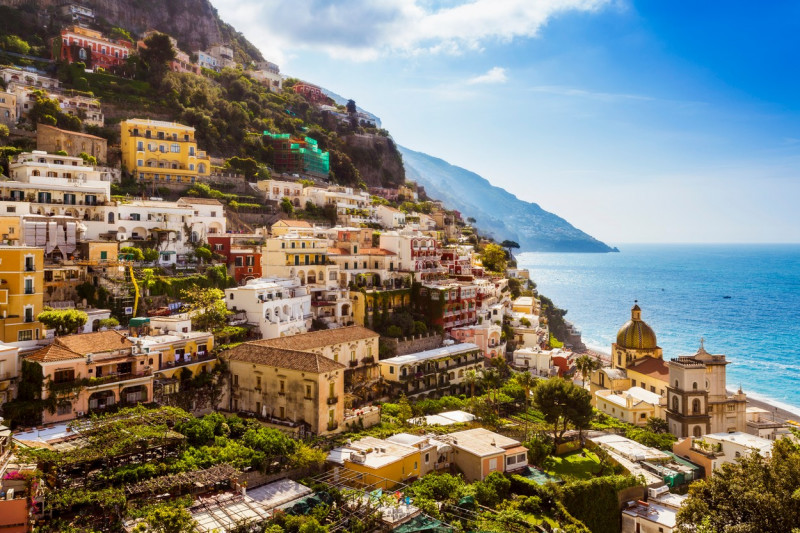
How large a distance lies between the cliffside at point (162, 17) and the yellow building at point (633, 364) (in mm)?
91204

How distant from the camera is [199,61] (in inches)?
4080

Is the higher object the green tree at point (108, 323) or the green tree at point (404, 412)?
the green tree at point (108, 323)

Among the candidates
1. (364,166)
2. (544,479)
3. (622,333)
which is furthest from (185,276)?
(364,166)

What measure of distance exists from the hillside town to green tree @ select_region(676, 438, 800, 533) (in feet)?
2.60

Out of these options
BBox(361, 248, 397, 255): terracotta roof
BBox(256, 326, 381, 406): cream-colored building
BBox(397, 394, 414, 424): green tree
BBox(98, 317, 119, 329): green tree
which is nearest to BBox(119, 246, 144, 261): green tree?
BBox(98, 317, 119, 329): green tree

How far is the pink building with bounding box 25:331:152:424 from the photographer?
30.5 m

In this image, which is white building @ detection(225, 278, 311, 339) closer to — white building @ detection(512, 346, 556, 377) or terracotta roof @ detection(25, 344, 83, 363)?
terracotta roof @ detection(25, 344, 83, 363)

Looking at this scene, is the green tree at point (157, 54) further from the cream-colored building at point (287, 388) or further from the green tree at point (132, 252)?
the cream-colored building at point (287, 388)

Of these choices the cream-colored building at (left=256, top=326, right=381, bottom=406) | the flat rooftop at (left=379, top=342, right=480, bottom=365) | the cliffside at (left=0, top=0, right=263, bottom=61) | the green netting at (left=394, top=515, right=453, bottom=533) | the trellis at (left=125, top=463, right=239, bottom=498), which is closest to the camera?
the trellis at (left=125, top=463, right=239, bottom=498)

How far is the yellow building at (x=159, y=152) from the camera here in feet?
208

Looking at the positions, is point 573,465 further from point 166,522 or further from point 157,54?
point 157,54

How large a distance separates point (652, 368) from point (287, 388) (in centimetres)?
3475

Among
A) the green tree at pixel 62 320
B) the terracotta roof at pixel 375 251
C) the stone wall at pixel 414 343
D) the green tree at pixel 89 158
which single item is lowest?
the stone wall at pixel 414 343

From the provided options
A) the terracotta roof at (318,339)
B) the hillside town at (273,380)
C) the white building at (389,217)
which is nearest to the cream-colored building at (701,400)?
the hillside town at (273,380)
